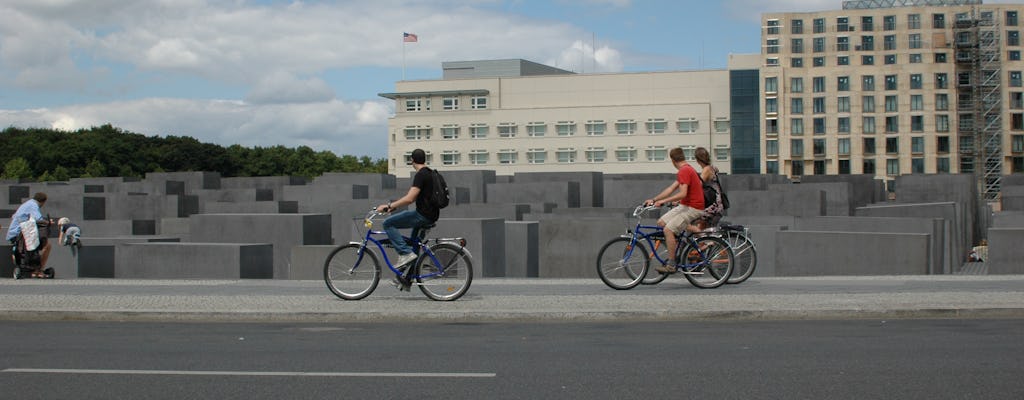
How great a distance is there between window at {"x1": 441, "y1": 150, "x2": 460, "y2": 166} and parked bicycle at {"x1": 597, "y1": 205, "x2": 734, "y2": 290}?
3627 inches

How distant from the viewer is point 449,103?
4117 inches

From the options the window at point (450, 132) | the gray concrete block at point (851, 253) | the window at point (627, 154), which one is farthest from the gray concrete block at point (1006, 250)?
the window at point (450, 132)

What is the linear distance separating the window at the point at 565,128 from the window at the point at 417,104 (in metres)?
14.0

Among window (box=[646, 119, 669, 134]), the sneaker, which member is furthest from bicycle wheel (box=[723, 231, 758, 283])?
window (box=[646, 119, 669, 134])

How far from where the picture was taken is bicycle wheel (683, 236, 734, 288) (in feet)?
39.0

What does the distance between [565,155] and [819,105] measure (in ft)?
79.2

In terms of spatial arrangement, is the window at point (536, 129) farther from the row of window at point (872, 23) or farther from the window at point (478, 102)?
the row of window at point (872, 23)

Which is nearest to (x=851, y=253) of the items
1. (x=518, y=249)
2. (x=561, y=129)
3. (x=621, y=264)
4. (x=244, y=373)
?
(x=621, y=264)

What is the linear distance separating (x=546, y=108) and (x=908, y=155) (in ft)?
108

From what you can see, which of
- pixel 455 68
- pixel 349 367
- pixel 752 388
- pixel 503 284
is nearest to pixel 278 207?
pixel 503 284

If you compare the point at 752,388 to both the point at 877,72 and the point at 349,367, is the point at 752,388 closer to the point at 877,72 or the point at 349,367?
the point at 349,367

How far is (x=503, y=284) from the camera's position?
44.0 feet

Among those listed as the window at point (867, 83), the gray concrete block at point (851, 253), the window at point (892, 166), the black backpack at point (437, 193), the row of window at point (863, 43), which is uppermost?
the row of window at point (863, 43)

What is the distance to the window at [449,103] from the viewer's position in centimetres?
10419
